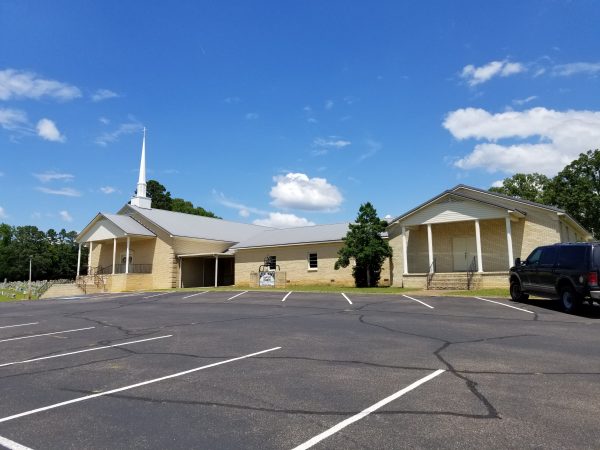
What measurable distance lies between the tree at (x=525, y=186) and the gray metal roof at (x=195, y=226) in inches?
1215

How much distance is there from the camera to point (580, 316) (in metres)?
12.8

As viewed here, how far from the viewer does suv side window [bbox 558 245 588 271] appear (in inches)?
523

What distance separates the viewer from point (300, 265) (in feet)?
110

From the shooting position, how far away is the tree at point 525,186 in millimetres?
54031

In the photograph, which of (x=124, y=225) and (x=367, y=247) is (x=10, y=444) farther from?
(x=124, y=225)

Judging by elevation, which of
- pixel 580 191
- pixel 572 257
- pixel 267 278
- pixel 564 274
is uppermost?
pixel 580 191

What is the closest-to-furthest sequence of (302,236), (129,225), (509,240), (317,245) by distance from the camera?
1. (509,240)
2. (317,245)
3. (302,236)
4. (129,225)

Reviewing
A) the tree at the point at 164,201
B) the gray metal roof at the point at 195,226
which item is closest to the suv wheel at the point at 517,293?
the gray metal roof at the point at 195,226

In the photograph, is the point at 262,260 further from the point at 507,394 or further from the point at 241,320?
the point at 507,394

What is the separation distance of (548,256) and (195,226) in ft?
108

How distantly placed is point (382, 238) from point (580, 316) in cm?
1623

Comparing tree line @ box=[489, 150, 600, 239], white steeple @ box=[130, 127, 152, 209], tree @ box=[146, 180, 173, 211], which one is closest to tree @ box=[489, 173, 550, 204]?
tree line @ box=[489, 150, 600, 239]

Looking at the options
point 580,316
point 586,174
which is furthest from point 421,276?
point 586,174

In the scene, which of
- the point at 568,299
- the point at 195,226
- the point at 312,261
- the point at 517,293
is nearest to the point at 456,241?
the point at 517,293
